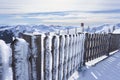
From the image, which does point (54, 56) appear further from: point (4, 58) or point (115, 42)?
point (115, 42)

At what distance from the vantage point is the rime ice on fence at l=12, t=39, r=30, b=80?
2332 mm

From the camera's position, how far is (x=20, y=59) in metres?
2.40

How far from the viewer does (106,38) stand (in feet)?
35.5

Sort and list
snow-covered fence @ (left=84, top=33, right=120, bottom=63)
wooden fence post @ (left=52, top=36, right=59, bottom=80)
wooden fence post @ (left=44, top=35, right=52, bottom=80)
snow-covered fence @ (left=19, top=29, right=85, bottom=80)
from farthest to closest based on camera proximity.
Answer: snow-covered fence @ (left=84, top=33, right=120, bottom=63)
wooden fence post @ (left=52, top=36, right=59, bottom=80)
wooden fence post @ (left=44, top=35, right=52, bottom=80)
snow-covered fence @ (left=19, top=29, right=85, bottom=80)

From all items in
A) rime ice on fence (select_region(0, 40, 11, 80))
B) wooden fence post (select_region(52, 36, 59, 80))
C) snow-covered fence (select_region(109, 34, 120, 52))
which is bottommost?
snow-covered fence (select_region(109, 34, 120, 52))

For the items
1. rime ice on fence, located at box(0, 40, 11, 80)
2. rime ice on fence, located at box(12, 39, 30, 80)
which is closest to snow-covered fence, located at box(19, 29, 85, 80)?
rime ice on fence, located at box(12, 39, 30, 80)

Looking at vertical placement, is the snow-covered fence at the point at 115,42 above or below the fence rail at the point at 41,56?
below

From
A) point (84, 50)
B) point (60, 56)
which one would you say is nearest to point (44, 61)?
point (60, 56)

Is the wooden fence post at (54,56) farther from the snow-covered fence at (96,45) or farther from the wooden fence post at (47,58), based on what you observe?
the snow-covered fence at (96,45)

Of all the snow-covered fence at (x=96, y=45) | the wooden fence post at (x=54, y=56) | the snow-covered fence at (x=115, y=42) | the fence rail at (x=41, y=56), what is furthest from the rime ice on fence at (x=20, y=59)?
the snow-covered fence at (x=115, y=42)

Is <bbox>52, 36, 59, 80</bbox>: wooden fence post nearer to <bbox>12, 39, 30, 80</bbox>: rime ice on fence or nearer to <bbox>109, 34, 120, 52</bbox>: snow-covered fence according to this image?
<bbox>12, 39, 30, 80</bbox>: rime ice on fence

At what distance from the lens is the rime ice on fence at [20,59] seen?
2.33 metres

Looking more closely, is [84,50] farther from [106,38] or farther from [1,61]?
[1,61]

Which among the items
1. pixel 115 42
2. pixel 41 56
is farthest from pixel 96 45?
pixel 41 56
